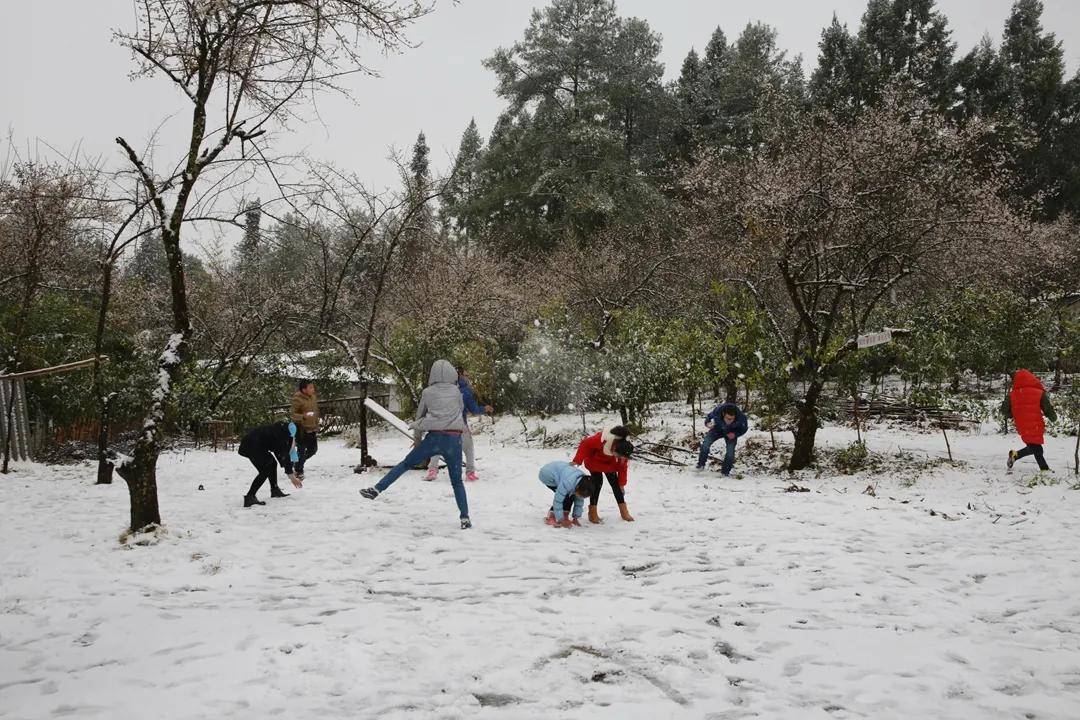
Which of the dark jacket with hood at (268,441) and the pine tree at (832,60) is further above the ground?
the pine tree at (832,60)

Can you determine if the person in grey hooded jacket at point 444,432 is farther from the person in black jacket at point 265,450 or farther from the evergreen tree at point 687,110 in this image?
the evergreen tree at point 687,110

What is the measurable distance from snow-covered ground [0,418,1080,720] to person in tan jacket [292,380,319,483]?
6.39 ft

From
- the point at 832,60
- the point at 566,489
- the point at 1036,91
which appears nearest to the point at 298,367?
the point at 566,489

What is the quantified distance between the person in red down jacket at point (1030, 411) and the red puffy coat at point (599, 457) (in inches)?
255

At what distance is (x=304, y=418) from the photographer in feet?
31.8

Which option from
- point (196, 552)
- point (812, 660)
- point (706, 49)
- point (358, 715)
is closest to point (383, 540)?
point (196, 552)

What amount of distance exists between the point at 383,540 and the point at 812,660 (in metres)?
4.06

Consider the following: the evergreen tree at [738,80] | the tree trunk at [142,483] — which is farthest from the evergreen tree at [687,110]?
the tree trunk at [142,483]

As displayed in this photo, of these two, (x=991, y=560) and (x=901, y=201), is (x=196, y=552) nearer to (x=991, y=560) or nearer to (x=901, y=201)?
(x=991, y=560)

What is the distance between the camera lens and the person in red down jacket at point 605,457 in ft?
22.1

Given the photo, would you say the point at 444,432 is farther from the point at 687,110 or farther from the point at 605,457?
the point at 687,110

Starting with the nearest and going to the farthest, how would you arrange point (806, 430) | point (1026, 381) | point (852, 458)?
point (1026, 381), point (806, 430), point (852, 458)

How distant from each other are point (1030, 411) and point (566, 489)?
7317mm

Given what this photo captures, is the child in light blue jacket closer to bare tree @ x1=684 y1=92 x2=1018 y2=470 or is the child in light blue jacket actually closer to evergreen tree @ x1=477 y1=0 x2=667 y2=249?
bare tree @ x1=684 y1=92 x2=1018 y2=470
